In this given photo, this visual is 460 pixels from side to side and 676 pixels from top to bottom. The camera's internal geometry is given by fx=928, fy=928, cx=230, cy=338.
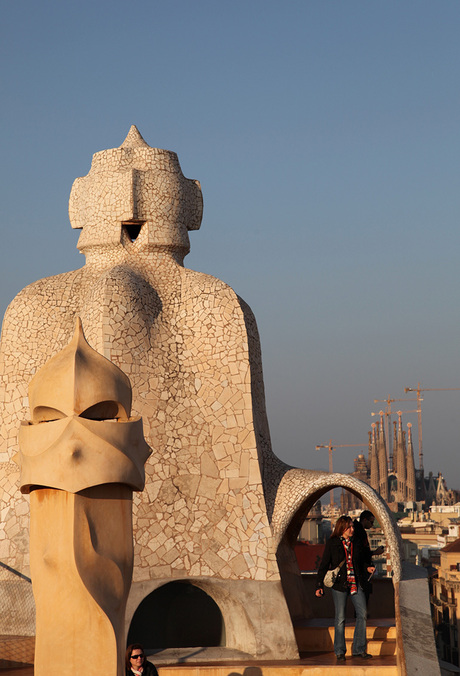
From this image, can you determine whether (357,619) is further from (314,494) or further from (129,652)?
(314,494)

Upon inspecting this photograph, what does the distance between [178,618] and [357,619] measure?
400cm

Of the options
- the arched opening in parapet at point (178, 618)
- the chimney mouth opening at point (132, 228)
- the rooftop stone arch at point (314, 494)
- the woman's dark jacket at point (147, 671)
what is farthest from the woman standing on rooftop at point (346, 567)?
the chimney mouth opening at point (132, 228)

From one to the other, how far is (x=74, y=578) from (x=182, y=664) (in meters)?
4.07

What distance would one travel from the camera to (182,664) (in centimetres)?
1005

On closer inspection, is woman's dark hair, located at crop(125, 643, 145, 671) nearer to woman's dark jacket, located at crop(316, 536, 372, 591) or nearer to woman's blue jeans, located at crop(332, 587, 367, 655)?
woman's dark jacket, located at crop(316, 536, 372, 591)

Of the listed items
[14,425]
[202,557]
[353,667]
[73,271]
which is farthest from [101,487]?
[73,271]

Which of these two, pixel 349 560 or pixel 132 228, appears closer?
pixel 349 560

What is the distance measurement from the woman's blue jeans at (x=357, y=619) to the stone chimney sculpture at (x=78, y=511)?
2463 millimetres

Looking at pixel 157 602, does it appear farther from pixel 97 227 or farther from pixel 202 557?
pixel 97 227

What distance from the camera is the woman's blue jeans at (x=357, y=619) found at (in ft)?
27.7

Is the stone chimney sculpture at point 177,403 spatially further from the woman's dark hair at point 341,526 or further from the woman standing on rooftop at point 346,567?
the woman's dark hair at point 341,526

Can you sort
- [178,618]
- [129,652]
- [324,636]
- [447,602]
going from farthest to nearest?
[447,602]
[178,618]
[324,636]
[129,652]

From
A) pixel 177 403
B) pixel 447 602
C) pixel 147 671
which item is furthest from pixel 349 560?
pixel 447 602

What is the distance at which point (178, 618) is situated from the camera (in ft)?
39.5
